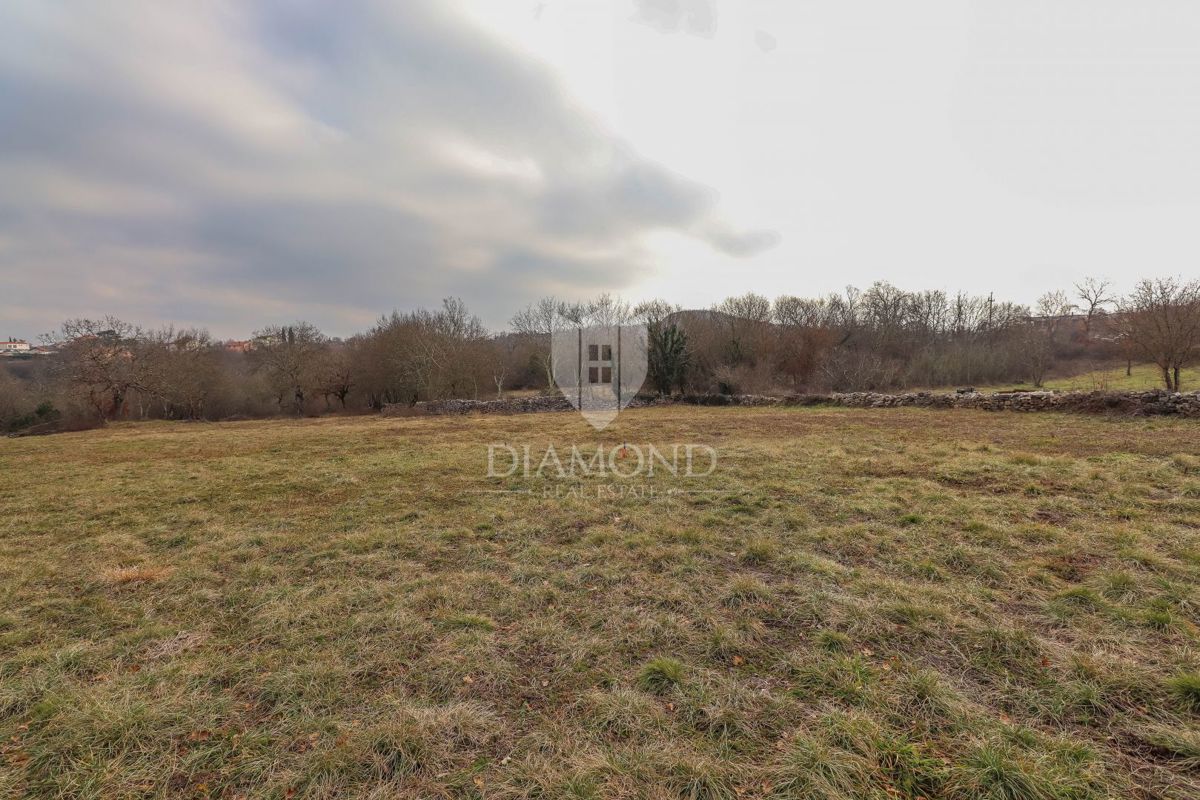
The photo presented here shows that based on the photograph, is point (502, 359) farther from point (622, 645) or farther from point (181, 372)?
point (622, 645)

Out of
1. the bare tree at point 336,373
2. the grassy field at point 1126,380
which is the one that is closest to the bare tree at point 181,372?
the bare tree at point 336,373

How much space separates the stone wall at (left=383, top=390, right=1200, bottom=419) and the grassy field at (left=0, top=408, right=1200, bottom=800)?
8287mm

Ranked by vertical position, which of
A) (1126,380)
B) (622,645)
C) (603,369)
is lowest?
(622,645)

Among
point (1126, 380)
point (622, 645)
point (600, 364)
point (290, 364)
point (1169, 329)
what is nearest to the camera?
point (622, 645)

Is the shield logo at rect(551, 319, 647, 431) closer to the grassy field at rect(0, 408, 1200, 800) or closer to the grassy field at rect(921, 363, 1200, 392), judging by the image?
the grassy field at rect(0, 408, 1200, 800)

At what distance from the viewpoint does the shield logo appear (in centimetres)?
2253

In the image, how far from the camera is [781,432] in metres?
11.8

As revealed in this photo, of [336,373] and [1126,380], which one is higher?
[336,373]

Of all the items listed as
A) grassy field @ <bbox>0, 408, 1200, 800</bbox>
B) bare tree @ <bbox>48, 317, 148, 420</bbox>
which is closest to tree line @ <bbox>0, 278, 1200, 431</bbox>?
bare tree @ <bbox>48, 317, 148, 420</bbox>

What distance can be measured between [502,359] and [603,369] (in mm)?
11086

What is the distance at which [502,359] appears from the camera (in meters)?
30.9

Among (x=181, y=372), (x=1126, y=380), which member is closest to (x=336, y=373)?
(x=181, y=372)

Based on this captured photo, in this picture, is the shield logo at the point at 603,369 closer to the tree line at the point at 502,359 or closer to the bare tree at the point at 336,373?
the tree line at the point at 502,359

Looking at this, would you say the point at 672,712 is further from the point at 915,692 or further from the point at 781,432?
the point at 781,432
